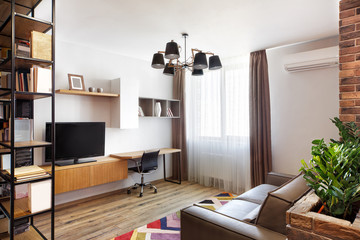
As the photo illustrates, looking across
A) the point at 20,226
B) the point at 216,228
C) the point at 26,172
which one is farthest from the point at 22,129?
the point at 216,228

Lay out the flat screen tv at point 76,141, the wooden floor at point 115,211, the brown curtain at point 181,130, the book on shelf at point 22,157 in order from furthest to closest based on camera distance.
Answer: the brown curtain at point 181,130 < the flat screen tv at point 76,141 < the wooden floor at point 115,211 < the book on shelf at point 22,157

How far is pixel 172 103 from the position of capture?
16.6 feet

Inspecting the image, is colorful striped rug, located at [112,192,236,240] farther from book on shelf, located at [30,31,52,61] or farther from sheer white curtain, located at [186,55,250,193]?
book on shelf, located at [30,31,52,61]

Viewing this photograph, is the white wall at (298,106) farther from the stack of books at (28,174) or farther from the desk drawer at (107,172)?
the stack of books at (28,174)

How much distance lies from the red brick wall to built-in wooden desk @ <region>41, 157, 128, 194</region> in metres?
3.25

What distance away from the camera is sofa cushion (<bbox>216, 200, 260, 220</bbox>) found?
2201mm

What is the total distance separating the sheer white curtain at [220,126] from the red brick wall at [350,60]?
224cm

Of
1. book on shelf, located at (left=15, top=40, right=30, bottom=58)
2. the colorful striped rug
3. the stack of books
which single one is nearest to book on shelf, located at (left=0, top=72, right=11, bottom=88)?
book on shelf, located at (left=15, top=40, right=30, bottom=58)

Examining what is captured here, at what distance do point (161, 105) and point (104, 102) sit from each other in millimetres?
1290

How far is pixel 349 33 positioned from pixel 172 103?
3657 millimetres

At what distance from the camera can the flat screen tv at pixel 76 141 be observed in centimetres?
327

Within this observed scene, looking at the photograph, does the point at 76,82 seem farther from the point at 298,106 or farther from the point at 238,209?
the point at 298,106

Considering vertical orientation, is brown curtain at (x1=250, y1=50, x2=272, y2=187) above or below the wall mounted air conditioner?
below

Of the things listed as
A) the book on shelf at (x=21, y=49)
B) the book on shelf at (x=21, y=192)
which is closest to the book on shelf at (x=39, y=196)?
the book on shelf at (x=21, y=192)
